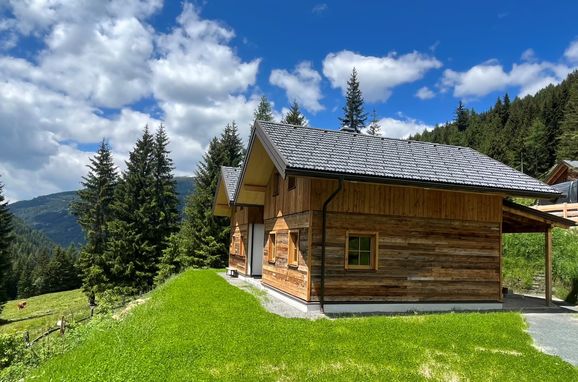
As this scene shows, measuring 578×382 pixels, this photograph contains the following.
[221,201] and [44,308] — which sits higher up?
[221,201]

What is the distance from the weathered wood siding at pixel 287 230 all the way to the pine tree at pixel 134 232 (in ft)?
68.1

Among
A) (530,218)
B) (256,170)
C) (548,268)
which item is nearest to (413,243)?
(530,218)

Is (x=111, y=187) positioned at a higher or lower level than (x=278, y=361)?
higher

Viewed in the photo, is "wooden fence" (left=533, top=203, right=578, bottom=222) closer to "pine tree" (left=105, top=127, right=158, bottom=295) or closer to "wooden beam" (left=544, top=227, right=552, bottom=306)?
"wooden beam" (left=544, top=227, right=552, bottom=306)

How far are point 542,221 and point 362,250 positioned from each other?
6155mm

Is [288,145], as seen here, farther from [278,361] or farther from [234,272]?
[234,272]

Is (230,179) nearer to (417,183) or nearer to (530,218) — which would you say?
(417,183)

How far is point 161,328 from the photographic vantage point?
9.02 m

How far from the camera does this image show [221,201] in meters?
26.9

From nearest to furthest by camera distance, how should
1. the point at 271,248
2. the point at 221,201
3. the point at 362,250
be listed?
the point at 362,250 < the point at 271,248 < the point at 221,201

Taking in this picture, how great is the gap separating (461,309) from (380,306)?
8.37 ft

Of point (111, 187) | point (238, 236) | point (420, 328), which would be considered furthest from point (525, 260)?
point (111, 187)

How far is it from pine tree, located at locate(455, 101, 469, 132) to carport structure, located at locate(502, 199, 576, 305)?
8588 cm

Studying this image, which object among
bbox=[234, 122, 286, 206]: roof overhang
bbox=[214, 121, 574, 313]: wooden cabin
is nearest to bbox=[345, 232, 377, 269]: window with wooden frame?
bbox=[214, 121, 574, 313]: wooden cabin
